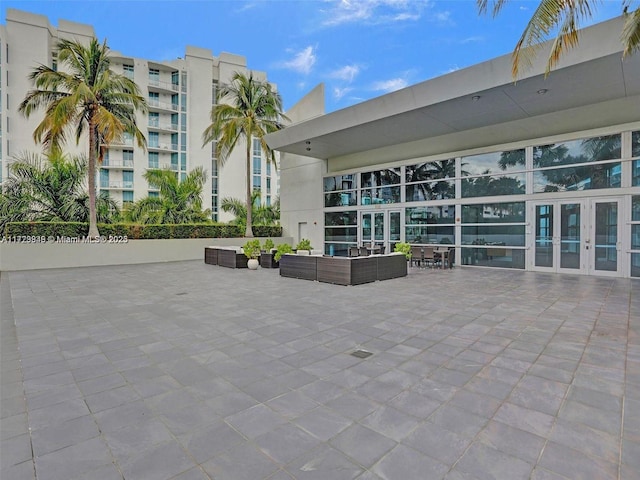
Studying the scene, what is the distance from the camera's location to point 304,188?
1919 cm

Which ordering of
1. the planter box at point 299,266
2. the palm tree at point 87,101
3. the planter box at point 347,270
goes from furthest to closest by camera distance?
the palm tree at point 87,101 → the planter box at point 299,266 → the planter box at point 347,270

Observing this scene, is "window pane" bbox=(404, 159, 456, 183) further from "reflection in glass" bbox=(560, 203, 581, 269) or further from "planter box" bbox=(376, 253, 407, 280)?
"planter box" bbox=(376, 253, 407, 280)

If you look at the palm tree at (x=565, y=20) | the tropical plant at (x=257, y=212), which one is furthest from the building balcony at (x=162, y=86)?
the palm tree at (x=565, y=20)

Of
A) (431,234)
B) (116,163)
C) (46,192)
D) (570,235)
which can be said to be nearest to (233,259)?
(431,234)

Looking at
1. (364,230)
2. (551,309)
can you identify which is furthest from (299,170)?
(551,309)

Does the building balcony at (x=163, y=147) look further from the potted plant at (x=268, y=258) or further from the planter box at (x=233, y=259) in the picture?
the potted plant at (x=268, y=258)

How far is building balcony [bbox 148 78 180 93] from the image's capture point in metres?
34.9

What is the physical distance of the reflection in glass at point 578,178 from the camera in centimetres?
1009

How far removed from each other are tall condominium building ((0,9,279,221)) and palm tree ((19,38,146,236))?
18641 mm

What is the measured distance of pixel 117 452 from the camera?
2236 mm

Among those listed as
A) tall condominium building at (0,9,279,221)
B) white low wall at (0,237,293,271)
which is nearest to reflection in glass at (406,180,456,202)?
white low wall at (0,237,293,271)

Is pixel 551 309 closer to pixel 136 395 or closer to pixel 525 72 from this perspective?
pixel 525 72

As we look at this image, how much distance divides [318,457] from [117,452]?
132 cm

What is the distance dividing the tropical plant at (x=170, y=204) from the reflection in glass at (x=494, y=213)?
1264 centimetres
